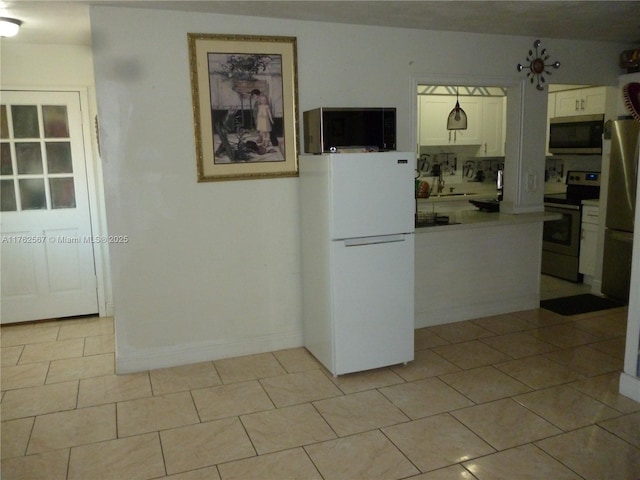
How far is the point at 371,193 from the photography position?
3162 millimetres

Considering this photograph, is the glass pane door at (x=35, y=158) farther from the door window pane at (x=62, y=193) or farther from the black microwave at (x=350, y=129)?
the black microwave at (x=350, y=129)

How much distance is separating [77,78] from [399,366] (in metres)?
3.42

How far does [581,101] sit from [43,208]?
5281 mm

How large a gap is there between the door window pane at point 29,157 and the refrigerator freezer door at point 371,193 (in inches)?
106

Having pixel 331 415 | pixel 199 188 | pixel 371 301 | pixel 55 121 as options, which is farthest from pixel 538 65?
pixel 55 121

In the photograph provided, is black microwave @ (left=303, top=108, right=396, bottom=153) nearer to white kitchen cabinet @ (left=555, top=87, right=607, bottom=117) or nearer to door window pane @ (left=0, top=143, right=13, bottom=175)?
door window pane @ (left=0, top=143, right=13, bottom=175)

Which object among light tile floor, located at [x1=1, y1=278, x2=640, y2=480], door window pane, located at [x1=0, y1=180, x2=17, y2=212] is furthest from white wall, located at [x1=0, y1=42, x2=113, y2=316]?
light tile floor, located at [x1=1, y1=278, x2=640, y2=480]

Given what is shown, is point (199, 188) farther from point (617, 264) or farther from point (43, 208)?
point (617, 264)

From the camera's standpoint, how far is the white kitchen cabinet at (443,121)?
19.4 feet

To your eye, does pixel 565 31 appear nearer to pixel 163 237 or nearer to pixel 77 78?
pixel 163 237

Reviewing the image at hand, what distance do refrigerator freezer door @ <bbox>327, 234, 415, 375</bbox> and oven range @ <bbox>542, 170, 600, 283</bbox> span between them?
9.16 ft

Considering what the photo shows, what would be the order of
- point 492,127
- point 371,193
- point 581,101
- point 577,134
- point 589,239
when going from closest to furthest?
1. point 371,193
2. point 589,239
3. point 577,134
4. point 581,101
5. point 492,127

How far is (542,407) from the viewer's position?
291cm

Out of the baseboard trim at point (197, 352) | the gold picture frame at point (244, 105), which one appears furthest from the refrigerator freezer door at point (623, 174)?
the baseboard trim at point (197, 352)
